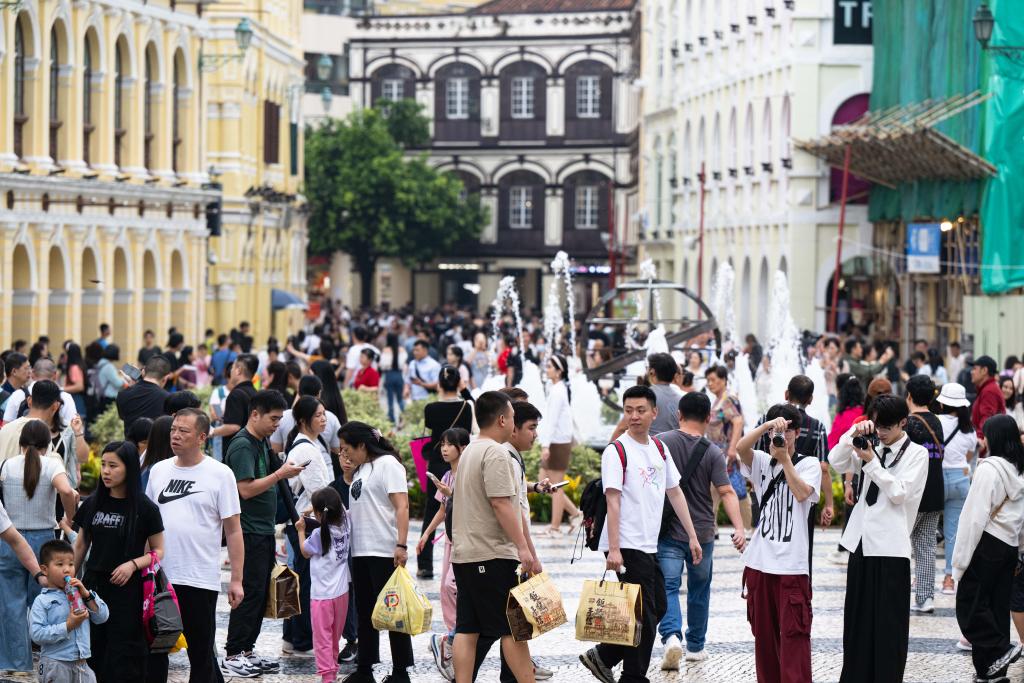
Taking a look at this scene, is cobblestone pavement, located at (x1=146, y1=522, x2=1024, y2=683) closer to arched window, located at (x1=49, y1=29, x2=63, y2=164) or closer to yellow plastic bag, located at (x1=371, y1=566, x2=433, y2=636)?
yellow plastic bag, located at (x1=371, y1=566, x2=433, y2=636)

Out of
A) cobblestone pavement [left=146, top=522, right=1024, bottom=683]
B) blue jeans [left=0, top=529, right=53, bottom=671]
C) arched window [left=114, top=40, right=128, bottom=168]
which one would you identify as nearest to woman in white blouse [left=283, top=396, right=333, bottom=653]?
cobblestone pavement [left=146, top=522, right=1024, bottom=683]

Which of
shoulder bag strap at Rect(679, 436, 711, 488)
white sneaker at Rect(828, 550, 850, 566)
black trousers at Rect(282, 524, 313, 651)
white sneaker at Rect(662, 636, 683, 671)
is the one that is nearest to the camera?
shoulder bag strap at Rect(679, 436, 711, 488)

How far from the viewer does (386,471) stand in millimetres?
12125

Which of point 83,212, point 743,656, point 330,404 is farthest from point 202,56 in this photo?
point 743,656

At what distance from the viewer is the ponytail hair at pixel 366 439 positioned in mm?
12070

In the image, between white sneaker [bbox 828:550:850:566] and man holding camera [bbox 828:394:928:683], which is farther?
white sneaker [bbox 828:550:850:566]

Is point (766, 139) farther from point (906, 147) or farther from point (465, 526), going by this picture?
point (465, 526)

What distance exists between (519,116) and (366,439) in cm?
6687

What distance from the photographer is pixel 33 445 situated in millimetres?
11828

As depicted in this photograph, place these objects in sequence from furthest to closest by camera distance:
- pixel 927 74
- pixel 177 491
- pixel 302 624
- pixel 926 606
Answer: pixel 927 74
pixel 926 606
pixel 302 624
pixel 177 491

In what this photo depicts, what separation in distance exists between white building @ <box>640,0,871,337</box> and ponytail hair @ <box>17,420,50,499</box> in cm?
3300

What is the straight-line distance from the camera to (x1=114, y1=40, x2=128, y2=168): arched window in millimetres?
37500

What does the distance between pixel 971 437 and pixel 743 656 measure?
119 inches

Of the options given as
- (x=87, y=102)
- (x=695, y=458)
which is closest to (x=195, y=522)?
(x=695, y=458)
